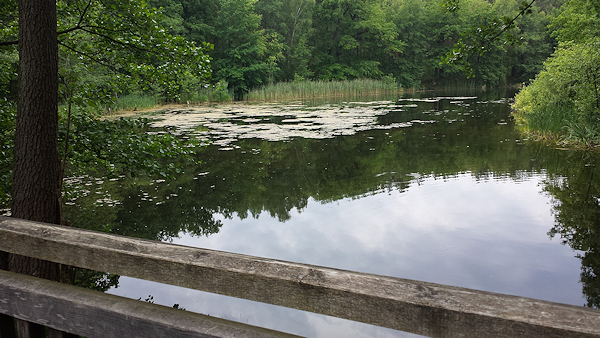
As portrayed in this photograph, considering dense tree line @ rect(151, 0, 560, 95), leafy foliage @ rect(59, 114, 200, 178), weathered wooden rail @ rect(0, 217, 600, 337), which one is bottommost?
weathered wooden rail @ rect(0, 217, 600, 337)

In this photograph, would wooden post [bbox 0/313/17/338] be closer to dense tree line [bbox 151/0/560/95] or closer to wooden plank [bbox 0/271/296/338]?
wooden plank [bbox 0/271/296/338]

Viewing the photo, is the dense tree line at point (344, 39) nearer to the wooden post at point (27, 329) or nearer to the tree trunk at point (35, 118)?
the tree trunk at point (35, 118)

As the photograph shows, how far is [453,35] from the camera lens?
51.4m

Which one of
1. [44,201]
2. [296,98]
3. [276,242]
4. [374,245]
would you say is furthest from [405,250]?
[296,98]

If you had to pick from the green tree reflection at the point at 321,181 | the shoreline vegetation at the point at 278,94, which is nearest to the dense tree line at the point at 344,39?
the shoreline vegetation at the point at 278,94

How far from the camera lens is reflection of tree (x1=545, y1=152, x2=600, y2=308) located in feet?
13.1

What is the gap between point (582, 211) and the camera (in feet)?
18.2

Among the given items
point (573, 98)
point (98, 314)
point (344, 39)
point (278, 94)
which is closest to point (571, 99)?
point (573, 98)

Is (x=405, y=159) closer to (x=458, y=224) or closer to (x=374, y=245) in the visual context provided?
(x=458, y=224)

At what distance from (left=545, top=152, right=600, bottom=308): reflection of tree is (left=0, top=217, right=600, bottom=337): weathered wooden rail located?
3264mm

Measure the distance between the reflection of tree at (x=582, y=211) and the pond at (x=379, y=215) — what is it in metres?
0.02

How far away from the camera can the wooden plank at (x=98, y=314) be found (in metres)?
1.30

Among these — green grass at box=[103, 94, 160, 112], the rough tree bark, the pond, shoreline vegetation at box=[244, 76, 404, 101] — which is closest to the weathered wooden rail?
the rough tree bark

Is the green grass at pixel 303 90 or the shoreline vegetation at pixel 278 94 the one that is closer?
the shoreline vegetation at pixel 278 94
